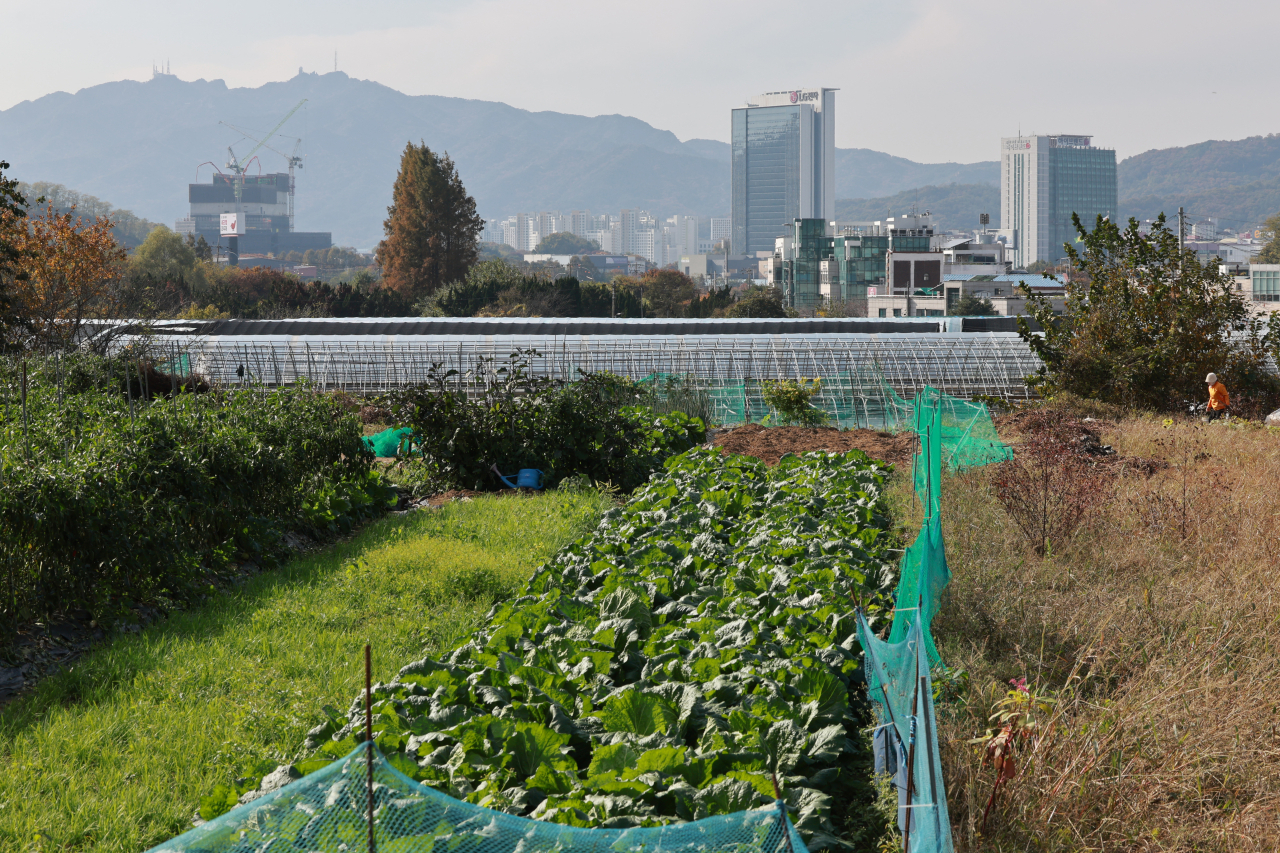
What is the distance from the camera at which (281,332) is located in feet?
106

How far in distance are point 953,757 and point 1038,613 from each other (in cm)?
209

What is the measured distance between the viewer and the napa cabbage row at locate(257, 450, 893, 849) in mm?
3420

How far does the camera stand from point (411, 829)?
109 inches

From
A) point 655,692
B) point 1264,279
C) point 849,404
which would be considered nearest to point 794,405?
point 849,404

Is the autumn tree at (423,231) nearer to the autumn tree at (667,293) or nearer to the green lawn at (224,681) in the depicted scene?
the autumn tree at (667,293)

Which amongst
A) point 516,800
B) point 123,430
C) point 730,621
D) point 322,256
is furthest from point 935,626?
point 322,256

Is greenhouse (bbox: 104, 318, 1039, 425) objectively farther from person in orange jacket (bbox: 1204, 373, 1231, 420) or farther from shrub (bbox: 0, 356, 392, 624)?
shrub (bbox: 0, 356, 392, 624)

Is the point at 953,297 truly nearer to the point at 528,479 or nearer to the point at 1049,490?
the point at 528,479

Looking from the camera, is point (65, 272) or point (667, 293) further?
point (667, 293)

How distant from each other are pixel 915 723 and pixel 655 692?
129 cm

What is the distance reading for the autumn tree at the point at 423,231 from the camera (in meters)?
58.4

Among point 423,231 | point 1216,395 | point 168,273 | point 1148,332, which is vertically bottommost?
point 1216,395

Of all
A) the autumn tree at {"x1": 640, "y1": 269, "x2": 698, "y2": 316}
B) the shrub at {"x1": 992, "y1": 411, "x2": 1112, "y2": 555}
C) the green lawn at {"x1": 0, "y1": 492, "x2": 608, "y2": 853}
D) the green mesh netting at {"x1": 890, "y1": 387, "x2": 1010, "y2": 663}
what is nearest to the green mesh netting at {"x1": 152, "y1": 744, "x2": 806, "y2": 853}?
the green mesh netting at {"x1": 890, "y1": 387, "x2": 1010, "y2": 663}

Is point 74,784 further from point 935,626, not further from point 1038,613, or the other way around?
point 1038,613
